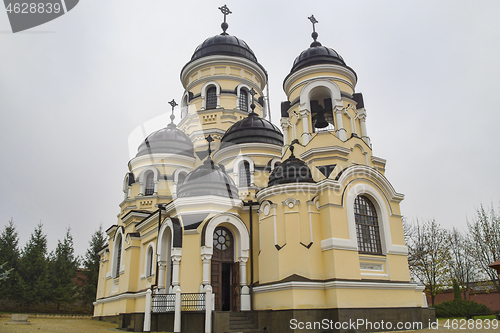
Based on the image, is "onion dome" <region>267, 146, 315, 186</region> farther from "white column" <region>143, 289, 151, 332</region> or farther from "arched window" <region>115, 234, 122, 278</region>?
"arched window" <region>115, 234, 122, 278</region>

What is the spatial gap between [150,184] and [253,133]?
699 cm

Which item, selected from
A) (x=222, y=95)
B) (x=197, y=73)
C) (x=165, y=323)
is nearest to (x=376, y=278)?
(x=165, y=323)

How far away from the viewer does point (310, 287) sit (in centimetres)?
1283

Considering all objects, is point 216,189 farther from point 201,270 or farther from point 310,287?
point 310,287

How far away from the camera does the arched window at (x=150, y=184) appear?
2168 cm

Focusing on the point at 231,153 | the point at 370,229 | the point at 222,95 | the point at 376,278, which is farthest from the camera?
the point at 222,95

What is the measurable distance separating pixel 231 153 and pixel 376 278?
952cm

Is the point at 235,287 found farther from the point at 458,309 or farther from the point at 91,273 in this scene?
the point at 91,273

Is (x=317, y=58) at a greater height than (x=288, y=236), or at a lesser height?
greater

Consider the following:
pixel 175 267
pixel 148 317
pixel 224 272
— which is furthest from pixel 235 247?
pixel 148 317

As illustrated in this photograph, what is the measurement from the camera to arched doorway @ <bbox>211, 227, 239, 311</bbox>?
1436 centimetres

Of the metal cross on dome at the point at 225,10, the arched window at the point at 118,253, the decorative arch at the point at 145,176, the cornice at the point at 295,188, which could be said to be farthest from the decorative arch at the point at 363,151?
the metal cross on dome at the point at 225,10

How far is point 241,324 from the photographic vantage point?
13148 millimetres

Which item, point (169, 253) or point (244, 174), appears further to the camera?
point (244, 174)
